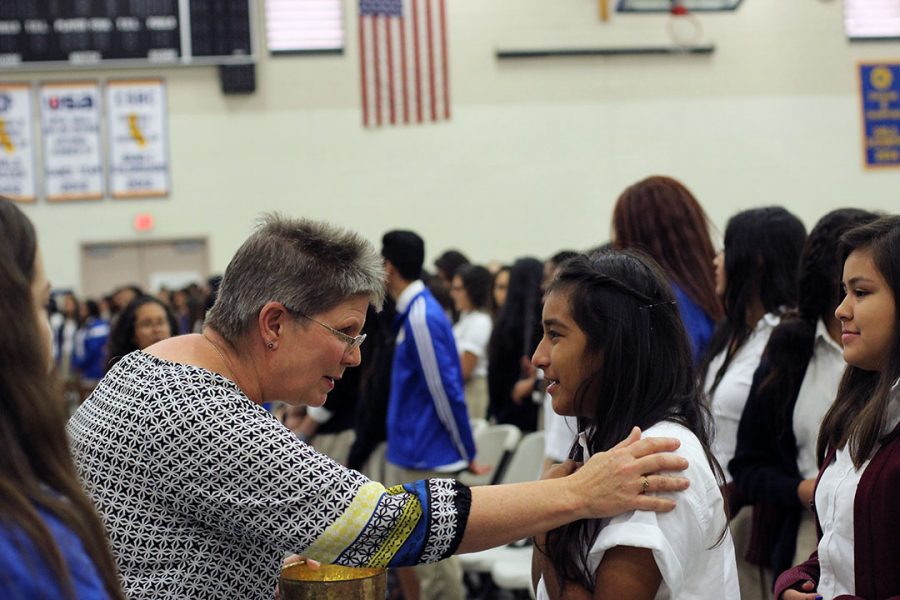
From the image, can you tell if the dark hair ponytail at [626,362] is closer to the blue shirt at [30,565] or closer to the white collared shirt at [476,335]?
the blue shirt at [30,565]

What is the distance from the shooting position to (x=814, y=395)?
2652mm

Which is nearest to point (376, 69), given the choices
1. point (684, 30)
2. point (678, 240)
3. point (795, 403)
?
point (684, 30)

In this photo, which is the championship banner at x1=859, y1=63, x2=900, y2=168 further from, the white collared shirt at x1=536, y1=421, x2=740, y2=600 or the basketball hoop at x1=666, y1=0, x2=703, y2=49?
the white collared shirt at x1=536, y1=421, x2=740, y2=600

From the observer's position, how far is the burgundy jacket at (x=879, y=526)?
1812mm

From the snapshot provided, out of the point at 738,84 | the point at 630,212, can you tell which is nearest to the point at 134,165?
the point at 738,84

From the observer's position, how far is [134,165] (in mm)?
13578

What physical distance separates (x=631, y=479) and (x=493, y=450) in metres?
3.58

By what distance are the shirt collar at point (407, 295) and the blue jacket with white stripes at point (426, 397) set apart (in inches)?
0.5

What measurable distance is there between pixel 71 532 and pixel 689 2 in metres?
13.1

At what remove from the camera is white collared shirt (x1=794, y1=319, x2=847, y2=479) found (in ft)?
8.67

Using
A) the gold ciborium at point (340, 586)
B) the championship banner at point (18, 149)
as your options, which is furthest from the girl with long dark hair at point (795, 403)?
the championship banner at point (18, 149)

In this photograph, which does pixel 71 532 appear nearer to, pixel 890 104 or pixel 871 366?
pixel 871 366

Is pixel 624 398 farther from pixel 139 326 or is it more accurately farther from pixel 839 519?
pixel 139 326

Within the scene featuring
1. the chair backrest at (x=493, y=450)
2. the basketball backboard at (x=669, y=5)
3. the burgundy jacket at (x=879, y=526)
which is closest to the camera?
the burgundy jacket at (x=879, y=526)
